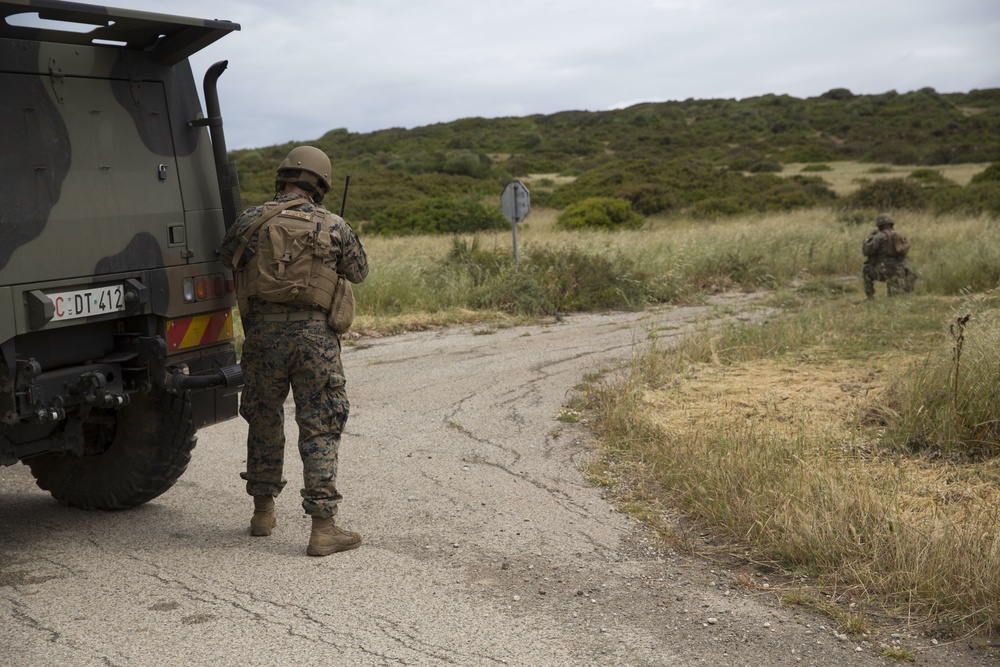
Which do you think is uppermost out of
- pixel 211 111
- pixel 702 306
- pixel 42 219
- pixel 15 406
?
pixel 211 111

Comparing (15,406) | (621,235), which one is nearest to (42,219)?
(15,406)

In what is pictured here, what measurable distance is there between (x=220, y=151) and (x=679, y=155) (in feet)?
158

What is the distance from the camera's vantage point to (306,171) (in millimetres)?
4605

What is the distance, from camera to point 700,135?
193ft

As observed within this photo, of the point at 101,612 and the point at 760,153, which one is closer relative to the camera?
the point at 101,612

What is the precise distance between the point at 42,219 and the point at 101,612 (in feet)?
5.39

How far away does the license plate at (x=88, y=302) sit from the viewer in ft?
13.7

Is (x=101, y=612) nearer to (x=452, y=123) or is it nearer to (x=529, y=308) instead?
(x=529, y=308)

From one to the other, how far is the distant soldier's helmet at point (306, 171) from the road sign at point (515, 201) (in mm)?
10737

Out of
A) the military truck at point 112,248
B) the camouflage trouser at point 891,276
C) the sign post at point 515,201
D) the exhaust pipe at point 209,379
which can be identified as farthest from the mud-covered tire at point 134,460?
the camouflage trouser at point 891,276

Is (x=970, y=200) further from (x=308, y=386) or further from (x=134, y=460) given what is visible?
(x=134, y=460)

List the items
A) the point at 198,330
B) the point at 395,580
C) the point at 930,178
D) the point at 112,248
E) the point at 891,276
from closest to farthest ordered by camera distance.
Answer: the point at 395,580, the point at 112,248, the point at 198,330, the point at 891,276, the point at 930,178

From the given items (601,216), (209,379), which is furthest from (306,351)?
(601,216)

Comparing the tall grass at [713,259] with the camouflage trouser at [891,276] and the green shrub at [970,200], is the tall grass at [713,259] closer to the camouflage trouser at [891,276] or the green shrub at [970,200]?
the camouflage trouser at [891,276]
